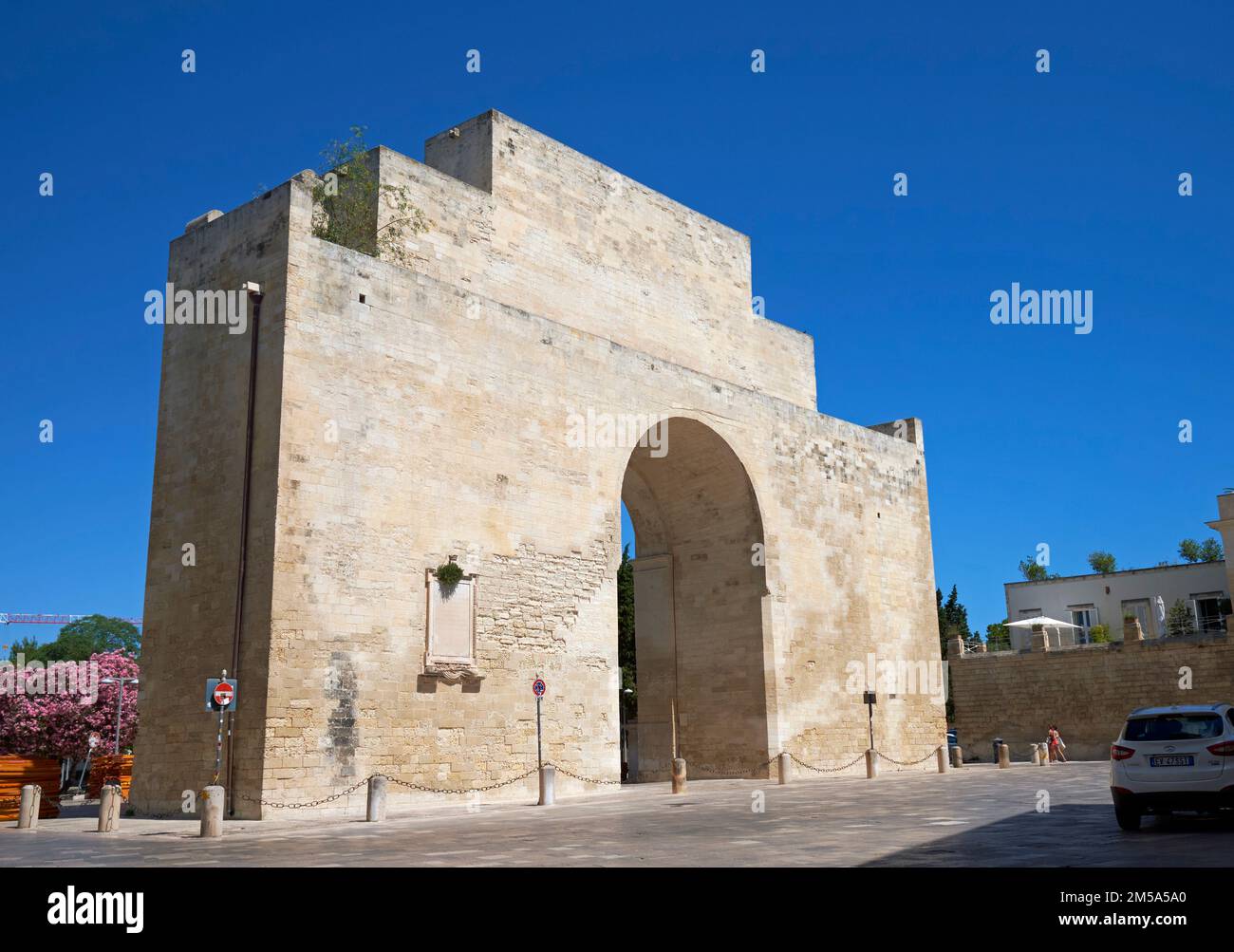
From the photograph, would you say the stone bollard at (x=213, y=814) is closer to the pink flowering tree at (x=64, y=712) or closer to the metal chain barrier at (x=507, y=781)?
the metal chain barrier at (x=507, y=781)

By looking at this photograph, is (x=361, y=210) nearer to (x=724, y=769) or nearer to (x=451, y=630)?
A: (x=451, y=630)

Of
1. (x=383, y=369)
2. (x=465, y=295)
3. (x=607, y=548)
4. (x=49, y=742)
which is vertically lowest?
(x=49, y=742)

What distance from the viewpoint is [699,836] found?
10.5 meters

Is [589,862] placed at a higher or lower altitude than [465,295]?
lower

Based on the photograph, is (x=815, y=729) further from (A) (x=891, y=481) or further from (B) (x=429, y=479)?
(B) (x=429, y=479)

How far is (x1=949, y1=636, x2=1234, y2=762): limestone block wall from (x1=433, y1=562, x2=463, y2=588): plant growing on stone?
23099 millimetres

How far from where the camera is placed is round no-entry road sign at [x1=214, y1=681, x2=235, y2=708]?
1364 centimetres

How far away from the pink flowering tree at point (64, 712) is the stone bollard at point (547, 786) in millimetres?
18532

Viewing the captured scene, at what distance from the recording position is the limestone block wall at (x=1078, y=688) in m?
31.0

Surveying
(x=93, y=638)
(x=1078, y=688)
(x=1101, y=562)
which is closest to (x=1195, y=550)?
(x=1101, y=562)

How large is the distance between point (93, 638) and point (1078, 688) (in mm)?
78359

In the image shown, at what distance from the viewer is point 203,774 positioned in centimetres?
1474

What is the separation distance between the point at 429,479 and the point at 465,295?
334 centimetres
